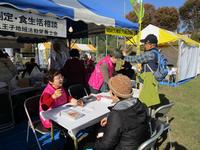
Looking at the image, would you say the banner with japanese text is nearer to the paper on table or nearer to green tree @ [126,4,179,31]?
the paper on table

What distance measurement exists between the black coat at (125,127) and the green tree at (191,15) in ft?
148

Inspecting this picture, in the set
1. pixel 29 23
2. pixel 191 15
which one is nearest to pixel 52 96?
pixel 29 23

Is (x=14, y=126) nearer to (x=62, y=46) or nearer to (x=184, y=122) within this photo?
(x=62, y=46)

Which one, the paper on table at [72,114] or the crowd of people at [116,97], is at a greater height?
the crowd of people at [116,97]

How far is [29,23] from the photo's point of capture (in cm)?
366

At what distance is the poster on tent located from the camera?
334cm

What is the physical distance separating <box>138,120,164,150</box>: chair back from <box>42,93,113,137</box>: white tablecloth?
774 mm

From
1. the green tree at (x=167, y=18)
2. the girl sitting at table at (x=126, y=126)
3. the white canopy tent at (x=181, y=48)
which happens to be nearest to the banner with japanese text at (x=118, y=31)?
the girl sitting at table at (x=126, y=126)

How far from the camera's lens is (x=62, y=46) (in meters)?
6.41

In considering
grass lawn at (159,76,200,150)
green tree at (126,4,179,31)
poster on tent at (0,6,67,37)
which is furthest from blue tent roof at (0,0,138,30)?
green tree at (126,4,179,31)

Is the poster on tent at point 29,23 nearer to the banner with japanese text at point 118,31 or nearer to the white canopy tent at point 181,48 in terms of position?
the banner with japanese text at point 118,31

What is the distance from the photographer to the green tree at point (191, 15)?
4383 cm

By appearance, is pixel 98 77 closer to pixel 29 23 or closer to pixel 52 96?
pixel 52 96

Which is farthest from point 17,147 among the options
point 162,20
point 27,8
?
point 162,20
